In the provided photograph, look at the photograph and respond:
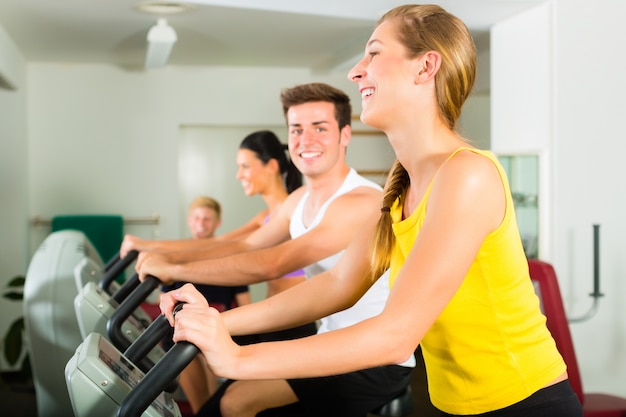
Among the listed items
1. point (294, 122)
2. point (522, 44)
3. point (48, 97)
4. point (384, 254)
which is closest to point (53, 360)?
point (294, 122)

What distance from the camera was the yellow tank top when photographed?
1303 millimetres

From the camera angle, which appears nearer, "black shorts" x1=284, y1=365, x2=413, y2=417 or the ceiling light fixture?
"black shorts" x1=284, y1=365, x2=413, y2=417

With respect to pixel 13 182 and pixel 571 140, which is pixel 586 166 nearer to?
pixel 571 140

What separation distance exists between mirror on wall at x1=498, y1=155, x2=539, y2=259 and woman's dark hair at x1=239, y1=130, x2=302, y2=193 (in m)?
1.42

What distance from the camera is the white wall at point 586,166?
178 inches

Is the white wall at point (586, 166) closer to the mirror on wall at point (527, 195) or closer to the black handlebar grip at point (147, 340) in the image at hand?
the mirror on wall at point (527, 195)

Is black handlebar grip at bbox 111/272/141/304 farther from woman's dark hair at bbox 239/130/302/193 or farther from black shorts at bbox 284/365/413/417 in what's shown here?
woman's dark hair at bbox 239/130/302/193

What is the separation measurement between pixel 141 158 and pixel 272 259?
19.0 feet

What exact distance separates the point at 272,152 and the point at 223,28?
6.94ft

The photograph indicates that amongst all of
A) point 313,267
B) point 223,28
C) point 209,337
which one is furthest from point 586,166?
point 209,337

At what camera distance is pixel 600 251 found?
4.54 m

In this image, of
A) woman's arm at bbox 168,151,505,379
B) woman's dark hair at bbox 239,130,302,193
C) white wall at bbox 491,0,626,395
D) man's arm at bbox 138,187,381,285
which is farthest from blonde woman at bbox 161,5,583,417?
white wall at bbox 491,0,626,395

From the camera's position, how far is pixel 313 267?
8.48 ft

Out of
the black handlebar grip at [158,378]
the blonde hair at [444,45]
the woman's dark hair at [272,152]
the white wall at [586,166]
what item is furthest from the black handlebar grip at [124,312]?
the white wall at [586,166]
